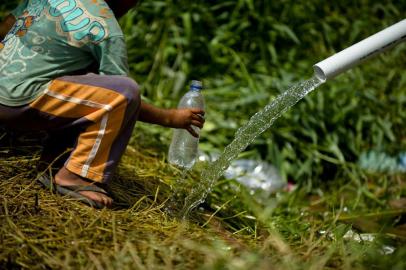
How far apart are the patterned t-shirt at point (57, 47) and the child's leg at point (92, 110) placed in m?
0.05

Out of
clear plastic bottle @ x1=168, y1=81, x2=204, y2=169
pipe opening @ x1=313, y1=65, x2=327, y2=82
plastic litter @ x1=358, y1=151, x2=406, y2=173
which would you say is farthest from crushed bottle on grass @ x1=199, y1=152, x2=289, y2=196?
pipe opening @ x1=313, y1=65, x2=327, y2=82

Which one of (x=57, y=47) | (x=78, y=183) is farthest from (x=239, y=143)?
(x=57, y=47)

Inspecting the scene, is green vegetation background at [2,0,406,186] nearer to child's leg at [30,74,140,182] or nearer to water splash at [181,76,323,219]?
water splash at [181,76,323,219]

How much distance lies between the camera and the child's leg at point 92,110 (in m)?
2.29

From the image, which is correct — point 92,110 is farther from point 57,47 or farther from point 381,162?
point 381,162

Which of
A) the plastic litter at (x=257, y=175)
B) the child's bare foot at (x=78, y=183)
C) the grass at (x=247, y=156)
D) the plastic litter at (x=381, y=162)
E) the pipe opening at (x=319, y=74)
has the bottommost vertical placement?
the plastic litter at (x=381, y=162)

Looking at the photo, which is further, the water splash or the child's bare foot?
the water splash

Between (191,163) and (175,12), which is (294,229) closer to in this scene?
(191,163)

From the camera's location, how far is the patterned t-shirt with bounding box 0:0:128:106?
7.54 ft

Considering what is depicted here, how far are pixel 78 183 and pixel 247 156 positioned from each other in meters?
1.75

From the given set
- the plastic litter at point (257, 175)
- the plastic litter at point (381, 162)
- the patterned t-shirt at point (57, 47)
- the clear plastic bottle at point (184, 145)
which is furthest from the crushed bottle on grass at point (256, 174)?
the patterned t-shirt at point (57, 47)

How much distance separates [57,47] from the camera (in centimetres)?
233

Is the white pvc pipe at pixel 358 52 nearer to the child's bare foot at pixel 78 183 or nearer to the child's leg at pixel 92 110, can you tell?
the child's leg at pixel 92 110

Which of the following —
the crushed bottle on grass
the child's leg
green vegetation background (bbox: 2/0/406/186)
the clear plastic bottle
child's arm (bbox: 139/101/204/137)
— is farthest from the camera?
green vegetation background (bbox: 2/0/406/186)
